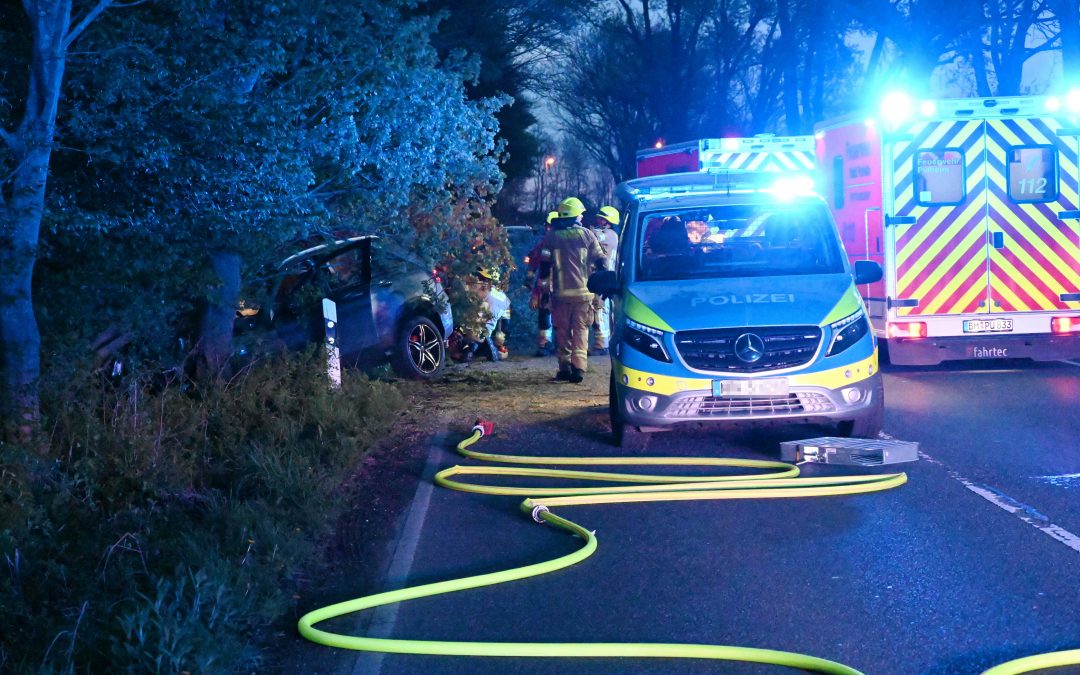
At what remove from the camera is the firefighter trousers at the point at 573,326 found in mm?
12828

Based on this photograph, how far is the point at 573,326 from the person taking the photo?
13.0m

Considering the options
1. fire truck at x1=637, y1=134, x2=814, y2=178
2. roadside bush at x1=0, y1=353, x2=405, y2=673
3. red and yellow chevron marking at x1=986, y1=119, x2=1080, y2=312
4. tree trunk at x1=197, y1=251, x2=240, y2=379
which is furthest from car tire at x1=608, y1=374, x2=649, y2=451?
fire truck at x1=637, y1=134, x2=814, y2=178

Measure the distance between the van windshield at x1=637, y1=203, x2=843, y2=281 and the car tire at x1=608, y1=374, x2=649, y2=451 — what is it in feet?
3.37

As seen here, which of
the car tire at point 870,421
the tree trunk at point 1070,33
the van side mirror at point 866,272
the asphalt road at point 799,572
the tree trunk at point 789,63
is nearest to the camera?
the asphalt road at point 799,572

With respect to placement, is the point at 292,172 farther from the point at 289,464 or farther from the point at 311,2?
the point at 289,464

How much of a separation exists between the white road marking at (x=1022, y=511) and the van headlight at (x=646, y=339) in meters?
2.10

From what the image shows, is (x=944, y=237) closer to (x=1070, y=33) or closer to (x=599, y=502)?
(x=599, y=502)

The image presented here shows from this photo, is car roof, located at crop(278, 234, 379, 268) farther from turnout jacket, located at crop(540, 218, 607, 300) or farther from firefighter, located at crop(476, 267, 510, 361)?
firefighter, located at crop(476, 267, 510, 361)

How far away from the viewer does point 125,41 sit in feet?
27.9

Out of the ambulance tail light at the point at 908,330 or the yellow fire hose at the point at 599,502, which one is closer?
the yellow fire hose at the point at 599,502

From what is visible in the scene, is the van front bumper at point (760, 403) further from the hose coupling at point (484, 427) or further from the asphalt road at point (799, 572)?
the hose coupling at point (484, 427)

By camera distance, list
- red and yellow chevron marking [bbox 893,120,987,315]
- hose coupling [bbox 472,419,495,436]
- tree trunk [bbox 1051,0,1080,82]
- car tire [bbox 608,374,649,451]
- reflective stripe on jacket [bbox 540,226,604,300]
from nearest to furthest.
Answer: car tire [bbox 608,374,649,451] < hose coupling [bbox 472,419,495,436] < red and yellow chevron marking [bbox 893,120,987,315] < reflective stripe on jacket [bbox 540,226,604,300] < tree trunk [bbox 1051,0,1080,82]

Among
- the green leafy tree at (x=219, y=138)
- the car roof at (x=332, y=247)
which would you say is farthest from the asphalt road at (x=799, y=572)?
the car roof at (x=332, y=247)

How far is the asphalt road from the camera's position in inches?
194
